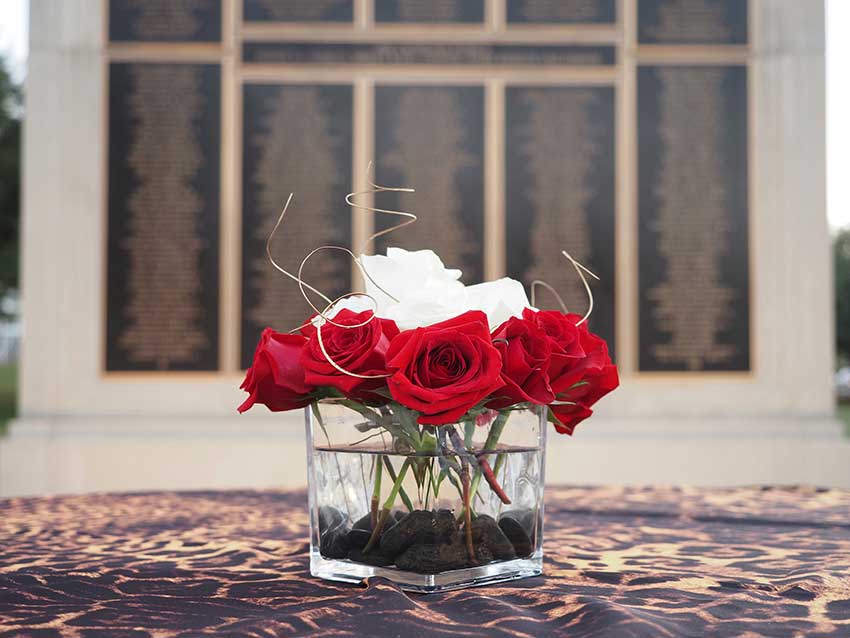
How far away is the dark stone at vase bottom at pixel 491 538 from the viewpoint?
1050mm

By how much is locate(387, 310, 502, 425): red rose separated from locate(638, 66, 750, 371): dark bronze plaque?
12.7 feet

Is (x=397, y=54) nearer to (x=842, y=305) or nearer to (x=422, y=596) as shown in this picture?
(x=422, y=596)

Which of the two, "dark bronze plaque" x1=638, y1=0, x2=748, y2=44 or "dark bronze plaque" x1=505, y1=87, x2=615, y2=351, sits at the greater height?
"dark bronze plaque" x1=638, y1=0, x2=748, y2=44

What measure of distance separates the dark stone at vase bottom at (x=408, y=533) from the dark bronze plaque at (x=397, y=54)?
401 centimetres

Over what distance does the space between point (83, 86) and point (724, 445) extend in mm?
3586

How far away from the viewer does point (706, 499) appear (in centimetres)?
191

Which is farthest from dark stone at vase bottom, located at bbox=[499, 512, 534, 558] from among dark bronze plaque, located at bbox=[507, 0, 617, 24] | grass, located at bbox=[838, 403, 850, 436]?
grass, located at bbox=[838, 403, 850, 436]

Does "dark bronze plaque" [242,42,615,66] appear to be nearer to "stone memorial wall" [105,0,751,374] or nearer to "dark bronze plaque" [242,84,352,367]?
"stone memorial wall" [105,0,751,374]

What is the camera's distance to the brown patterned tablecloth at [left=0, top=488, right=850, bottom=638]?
0.90 m

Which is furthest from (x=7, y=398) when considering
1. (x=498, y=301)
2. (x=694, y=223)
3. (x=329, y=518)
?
(x=498, y=301)

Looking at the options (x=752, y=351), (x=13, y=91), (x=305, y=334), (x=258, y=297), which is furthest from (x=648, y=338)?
(x=13, y=91)

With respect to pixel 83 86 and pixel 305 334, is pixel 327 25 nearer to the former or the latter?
pixel 83 86

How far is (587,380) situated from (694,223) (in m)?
3.85

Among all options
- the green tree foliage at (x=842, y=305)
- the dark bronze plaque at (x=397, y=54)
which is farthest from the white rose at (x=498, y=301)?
the green tree foliage at (x=842, y=305)
